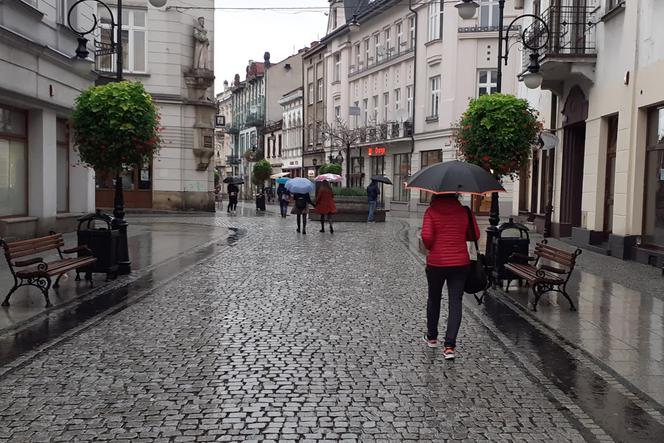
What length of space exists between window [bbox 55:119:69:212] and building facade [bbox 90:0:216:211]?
1119 centimetres

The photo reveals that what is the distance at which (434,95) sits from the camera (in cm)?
3925

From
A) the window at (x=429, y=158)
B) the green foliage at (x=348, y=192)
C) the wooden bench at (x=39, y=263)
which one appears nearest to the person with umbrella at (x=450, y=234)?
the wooden bench at (x=39, y=263)

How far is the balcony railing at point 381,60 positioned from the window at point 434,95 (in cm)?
310

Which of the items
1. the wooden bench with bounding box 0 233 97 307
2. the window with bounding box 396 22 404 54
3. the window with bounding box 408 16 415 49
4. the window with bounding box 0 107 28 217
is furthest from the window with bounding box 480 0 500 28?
the wooden bench with bounding box 0 233 97 307

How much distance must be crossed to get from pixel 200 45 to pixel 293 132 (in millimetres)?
34989

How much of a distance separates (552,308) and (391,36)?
37116 mm

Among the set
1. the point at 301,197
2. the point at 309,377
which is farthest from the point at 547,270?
the point at 301,197

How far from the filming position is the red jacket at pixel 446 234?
713cm

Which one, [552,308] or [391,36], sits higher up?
[391,36]

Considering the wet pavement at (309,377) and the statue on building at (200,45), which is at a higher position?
the statue on building at (200,45)

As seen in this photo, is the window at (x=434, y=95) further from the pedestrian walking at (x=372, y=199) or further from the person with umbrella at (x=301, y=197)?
the person with umbrella at (x=301, y=197)

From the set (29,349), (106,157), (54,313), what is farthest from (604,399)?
(106,157)

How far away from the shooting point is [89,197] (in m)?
21.1

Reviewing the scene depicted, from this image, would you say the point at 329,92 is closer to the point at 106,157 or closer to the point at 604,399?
the point at 106,157
